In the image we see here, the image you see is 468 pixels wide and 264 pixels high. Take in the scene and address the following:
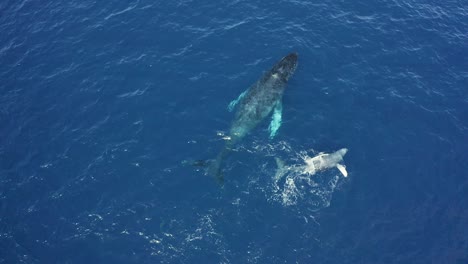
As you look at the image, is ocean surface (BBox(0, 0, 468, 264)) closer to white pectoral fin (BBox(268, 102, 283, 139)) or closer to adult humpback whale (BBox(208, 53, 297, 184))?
white pectoral fin (BBox(268, 102, 283, 139))

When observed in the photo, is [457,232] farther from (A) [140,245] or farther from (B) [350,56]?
(A) [140,245]

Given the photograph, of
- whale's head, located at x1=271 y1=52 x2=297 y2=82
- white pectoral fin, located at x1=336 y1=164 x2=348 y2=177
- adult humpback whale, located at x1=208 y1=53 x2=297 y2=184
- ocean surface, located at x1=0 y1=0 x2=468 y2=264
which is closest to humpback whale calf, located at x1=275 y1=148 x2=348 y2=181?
white pectoral fin, located at x1=336 y1=164 x2=348 y2=177

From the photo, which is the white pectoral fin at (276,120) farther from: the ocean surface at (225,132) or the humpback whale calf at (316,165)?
the humpback whale calf at (316,165)

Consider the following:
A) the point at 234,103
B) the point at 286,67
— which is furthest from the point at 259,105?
the point at 286,67

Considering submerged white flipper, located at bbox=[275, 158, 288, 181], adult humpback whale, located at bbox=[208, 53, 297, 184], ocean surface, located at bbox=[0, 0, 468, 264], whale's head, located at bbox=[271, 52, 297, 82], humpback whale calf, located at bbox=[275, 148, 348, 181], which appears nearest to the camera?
ocean surface, located at bbox=[0, 0, 468, 264]

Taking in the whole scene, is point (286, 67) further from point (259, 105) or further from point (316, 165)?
point (316, 165)

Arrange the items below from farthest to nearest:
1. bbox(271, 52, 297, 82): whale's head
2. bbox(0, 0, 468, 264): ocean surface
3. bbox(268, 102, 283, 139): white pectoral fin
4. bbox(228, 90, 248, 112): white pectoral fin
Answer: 1. bbox(271, 52, 297, 82): whale's head
2. bbox(228, 90, 248, 112): white pectoral fin
3. bbox(268, 102, 283, 139): white pectoral fin
4. bbox(0, 0, 468, 264): ocean surface

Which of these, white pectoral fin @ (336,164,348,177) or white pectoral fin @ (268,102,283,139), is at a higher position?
white pectoral fin @ (268,102,283,139)

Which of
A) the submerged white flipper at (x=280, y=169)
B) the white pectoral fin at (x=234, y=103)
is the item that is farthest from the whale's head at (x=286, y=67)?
the submerged white flipper at (x=280, y=169)
